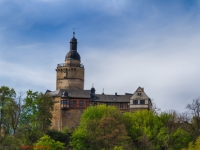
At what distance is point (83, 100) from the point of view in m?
88.9

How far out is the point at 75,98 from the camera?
88.6 m

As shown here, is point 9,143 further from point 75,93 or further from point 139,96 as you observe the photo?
point 139,96

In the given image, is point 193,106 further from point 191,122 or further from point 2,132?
point 2,132

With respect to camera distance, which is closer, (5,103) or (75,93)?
(5,103)

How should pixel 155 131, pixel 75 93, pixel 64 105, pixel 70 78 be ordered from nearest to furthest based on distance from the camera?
pixel 155 131
pixel 64 105
pixel 75 93
pixel 70 78

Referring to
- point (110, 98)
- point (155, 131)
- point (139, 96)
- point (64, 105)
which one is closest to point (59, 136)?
point (155, 131)

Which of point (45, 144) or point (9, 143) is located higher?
point (9, 143)

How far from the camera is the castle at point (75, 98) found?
87.2 m

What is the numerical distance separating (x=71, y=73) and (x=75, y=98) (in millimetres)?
8172

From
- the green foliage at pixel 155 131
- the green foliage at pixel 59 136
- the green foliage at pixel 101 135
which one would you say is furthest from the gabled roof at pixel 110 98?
the green foliage at pixel 101 135

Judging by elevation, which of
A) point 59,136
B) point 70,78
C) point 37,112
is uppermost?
point 70,78

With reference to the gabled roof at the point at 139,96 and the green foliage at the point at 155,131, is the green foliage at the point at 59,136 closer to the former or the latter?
the green foliage at the point at 155,131

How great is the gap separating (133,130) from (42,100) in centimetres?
1523

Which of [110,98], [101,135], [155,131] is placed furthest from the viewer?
[110,98]
